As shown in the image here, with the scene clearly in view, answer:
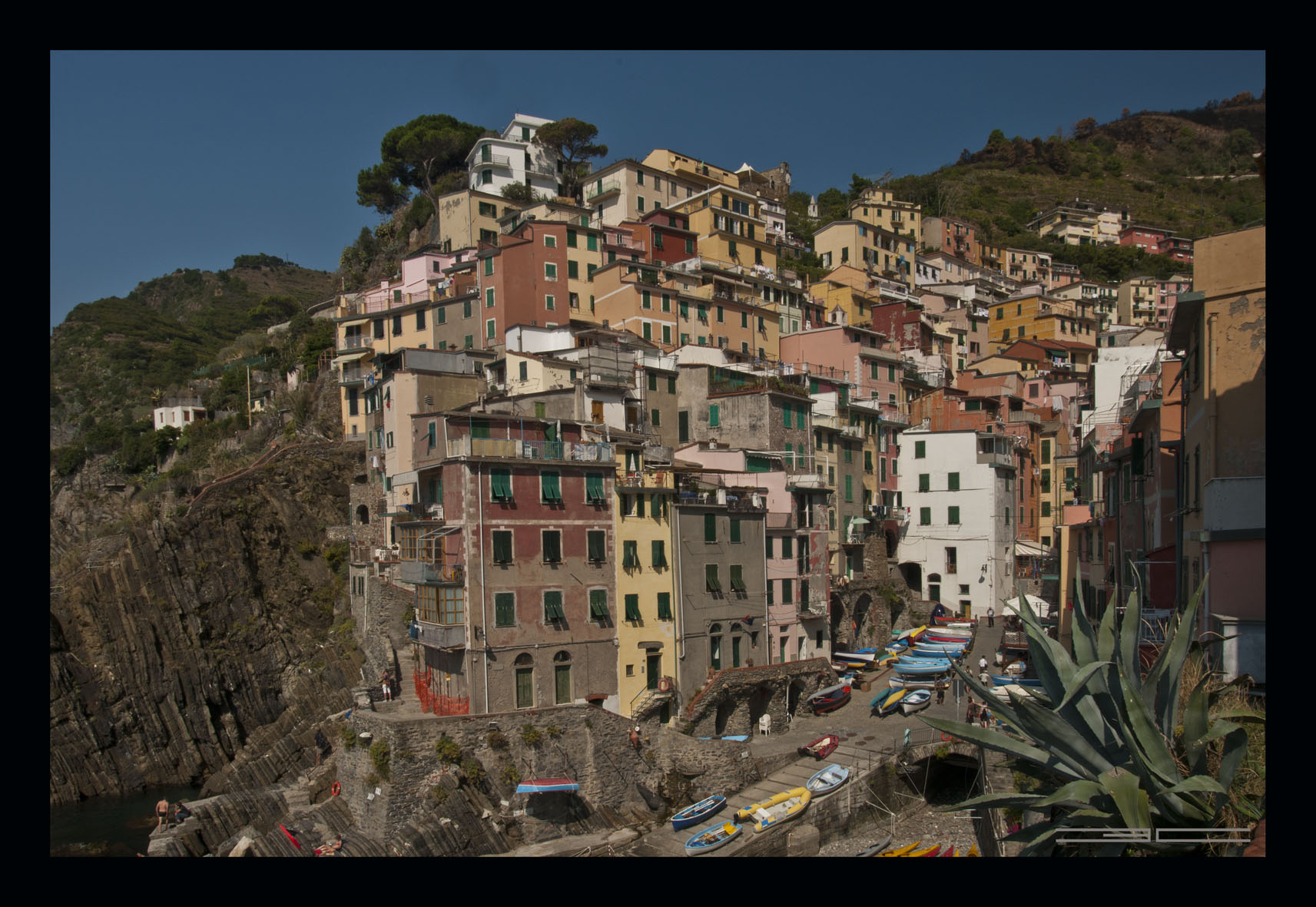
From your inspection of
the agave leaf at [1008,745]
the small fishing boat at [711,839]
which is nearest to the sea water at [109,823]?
the small fishing boat at [711,839]

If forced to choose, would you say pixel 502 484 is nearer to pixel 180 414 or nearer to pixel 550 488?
pixel 550 488

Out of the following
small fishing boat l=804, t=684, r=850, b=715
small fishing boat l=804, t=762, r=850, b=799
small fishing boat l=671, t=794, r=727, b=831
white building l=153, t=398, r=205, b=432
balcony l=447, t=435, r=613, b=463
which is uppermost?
white building l=153, t=398, r=205, b=432

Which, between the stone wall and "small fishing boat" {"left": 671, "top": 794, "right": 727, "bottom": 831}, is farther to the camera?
"small fishing boat" {"left": 671, "top": 794, "right": 727, "bottom": 831}

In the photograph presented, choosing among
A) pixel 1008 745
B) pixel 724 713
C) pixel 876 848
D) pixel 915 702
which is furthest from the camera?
pixel 915 702

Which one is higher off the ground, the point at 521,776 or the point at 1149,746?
the point at 1149,746

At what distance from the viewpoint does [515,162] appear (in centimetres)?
8906

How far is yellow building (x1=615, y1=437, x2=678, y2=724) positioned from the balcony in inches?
58.8

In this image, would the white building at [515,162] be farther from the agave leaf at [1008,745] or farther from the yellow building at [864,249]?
the agave leaf at [1008,745]

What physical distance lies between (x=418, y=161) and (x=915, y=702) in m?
78.7

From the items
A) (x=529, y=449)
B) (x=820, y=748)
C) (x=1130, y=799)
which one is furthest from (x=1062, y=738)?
(x=529, y=449)

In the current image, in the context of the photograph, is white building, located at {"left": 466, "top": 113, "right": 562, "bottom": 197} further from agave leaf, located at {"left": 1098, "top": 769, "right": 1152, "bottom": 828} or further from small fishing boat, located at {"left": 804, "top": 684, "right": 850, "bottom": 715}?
agave leaf, located at {"left": 1098, "top": 769, "right": 1152, "bottom": 828}

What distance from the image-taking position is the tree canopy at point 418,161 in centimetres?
9619

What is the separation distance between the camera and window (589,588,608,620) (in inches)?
1409

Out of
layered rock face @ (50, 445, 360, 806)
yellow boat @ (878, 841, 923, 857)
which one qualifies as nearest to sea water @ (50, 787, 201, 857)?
layered rock face @ (50, 445, 360, 806)
